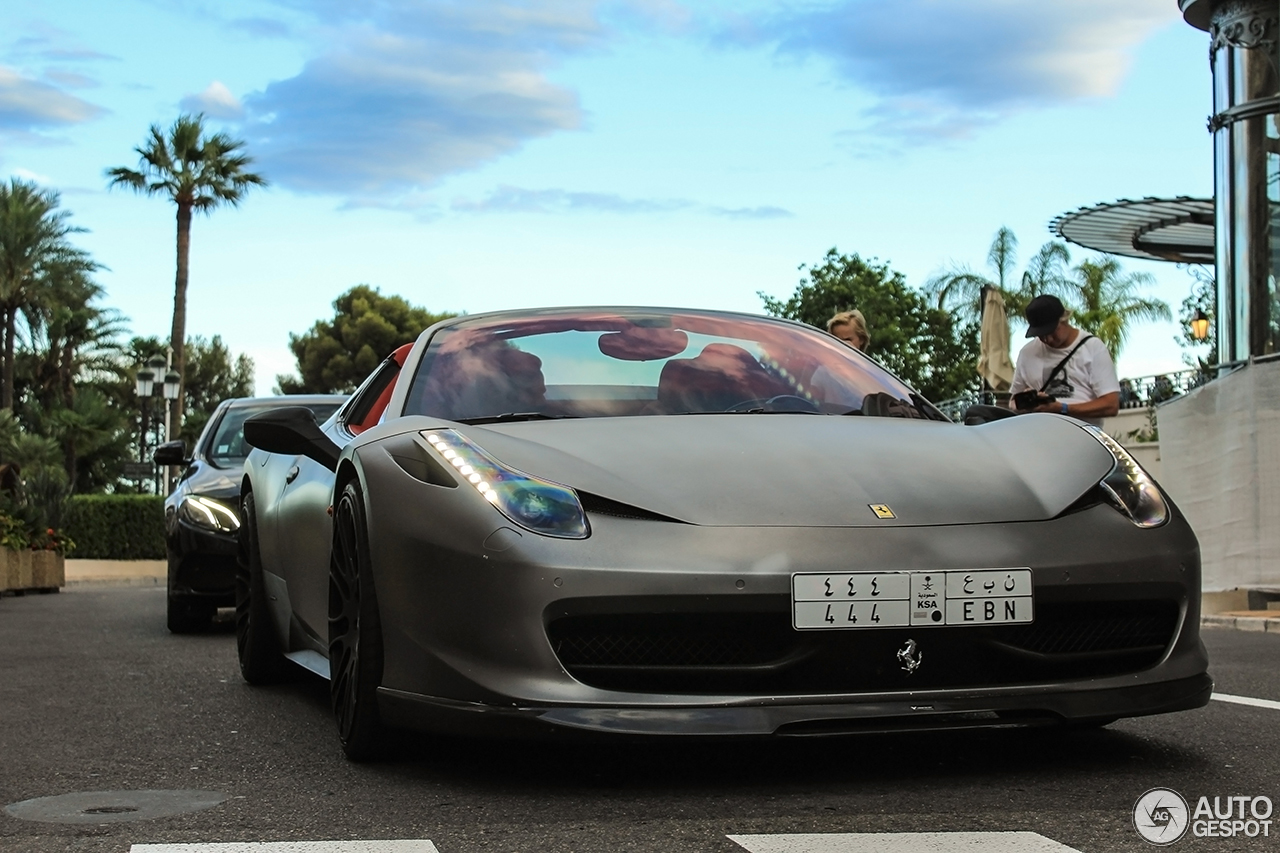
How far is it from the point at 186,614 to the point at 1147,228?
1854cm

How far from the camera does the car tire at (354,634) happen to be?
4035mm

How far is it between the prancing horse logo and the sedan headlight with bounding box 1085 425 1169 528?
0.66m

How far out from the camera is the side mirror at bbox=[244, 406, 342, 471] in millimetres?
4859

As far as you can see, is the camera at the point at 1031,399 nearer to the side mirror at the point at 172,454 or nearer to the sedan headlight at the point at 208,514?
the sedan headlight at the point at 208,514

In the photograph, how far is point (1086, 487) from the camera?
3941 mm

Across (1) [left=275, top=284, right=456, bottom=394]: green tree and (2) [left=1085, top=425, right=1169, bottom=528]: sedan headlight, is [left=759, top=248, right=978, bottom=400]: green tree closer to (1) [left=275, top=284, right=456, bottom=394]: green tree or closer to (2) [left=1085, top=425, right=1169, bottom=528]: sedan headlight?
(1) [left=275, top=284, right=456, bottom=394]: green tree

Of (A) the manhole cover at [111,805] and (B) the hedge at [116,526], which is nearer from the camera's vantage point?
(A) the manhole cover at [111,805]

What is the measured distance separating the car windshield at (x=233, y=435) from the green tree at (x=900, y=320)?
50917 mm

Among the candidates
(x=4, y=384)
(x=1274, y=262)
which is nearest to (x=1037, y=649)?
(x=1274, y=262)

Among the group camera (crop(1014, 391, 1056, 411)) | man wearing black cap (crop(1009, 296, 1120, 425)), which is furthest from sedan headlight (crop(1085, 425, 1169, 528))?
Answer: man wearing black cap (crop(1009, 296, 1120, 425))

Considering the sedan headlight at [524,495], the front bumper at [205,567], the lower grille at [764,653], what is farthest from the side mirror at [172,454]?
the lower grille at [764,653]

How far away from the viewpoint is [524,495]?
3.75 meters

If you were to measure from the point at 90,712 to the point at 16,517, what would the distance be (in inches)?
489

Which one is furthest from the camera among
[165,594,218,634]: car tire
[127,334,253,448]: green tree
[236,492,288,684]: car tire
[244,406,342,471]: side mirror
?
[127,334,253,448]: green tree
